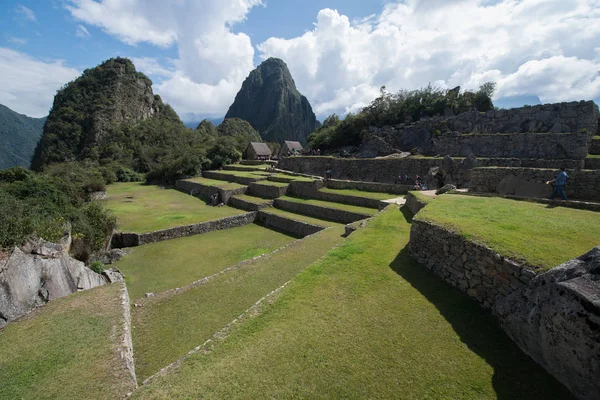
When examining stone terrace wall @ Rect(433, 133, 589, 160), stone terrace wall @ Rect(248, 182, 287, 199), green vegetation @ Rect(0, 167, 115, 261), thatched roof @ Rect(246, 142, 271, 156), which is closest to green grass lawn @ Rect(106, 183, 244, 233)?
green vegetation @ Rect(0, 167, 115, 261)

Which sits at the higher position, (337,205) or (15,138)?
(15,138)

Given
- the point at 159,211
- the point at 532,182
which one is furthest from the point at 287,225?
the point at 532,182

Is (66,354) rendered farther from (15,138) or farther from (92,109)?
(15,138)

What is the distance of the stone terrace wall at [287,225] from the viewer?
1358 centimetres

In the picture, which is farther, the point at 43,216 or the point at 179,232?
the point at 179,232

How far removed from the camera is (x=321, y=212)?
15.6 m

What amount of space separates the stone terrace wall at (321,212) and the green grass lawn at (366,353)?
343 inches

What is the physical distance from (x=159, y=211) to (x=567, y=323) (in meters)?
19.4

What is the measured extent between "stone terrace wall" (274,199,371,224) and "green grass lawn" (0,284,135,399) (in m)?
10.9

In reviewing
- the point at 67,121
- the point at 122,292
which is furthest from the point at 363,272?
the point at 67,121

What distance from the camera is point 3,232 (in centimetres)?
629

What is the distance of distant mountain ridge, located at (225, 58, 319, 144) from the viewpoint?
11631 cm

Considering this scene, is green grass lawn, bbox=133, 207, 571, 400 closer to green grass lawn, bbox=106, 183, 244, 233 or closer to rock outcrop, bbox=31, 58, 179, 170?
green grass lawn, bbox=106, 183, 244, 233

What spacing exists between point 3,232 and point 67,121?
6564 centimetres
